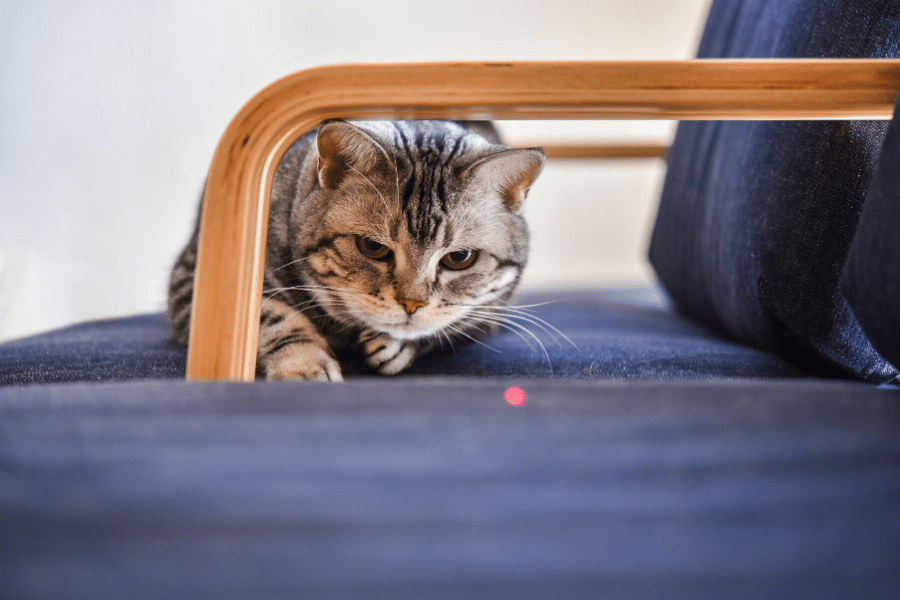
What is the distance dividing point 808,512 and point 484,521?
22 centimetres

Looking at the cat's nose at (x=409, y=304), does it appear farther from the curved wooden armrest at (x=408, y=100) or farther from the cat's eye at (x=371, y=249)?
the curved wooden armrest at (x=408, y=100)

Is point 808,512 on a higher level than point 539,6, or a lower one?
lower

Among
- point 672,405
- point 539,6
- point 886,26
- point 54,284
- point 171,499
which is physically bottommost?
point 54,284

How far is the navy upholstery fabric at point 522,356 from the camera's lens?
607 mm

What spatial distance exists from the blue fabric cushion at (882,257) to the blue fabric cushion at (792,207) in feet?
0.21

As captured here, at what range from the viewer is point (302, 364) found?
593mm

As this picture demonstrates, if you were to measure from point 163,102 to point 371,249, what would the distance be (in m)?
1.45

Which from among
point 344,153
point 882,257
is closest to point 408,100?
point 344,153

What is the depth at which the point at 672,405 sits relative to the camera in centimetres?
36

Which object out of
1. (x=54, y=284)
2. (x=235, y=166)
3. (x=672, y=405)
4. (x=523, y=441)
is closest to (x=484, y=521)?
(x=523, y=441)

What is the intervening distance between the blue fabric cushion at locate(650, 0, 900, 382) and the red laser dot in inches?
16.0

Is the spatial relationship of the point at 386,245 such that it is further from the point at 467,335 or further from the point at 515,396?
the point at 515,396

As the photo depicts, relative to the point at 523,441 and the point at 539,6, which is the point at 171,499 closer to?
the point at 523,441

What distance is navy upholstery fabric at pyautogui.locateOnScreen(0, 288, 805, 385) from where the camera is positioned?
0.61 m
